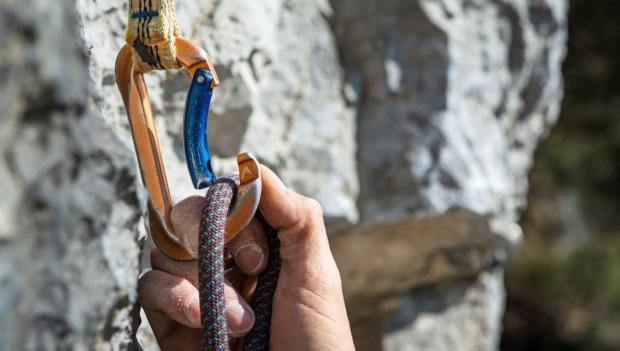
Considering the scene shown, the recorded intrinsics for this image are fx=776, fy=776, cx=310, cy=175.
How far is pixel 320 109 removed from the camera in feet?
4.37

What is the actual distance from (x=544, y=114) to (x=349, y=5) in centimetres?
58

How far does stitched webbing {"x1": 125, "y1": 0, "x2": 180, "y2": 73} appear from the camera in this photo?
686 mm

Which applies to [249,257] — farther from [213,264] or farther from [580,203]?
[580,203]

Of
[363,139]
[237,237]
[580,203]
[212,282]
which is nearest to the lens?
[212,282]

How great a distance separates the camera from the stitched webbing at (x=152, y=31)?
2.25ft

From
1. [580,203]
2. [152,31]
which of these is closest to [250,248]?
[152,31]

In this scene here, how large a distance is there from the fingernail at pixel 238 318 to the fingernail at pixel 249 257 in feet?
0.14

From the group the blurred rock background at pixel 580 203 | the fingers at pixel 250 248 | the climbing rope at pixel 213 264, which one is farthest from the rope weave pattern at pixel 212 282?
the blurred rock background at pixel 580 203

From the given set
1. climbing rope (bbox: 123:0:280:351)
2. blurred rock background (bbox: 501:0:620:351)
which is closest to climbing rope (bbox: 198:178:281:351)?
climbing rope (bbox: 123:0:280:351)

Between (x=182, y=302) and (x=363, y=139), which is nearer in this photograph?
(x=182, y=302)

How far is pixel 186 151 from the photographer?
72cm

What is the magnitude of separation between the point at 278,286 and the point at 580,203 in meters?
3.98

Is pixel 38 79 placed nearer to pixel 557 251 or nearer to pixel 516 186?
pixel 516 186

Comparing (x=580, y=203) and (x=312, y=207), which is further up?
(x=312, y=207)
